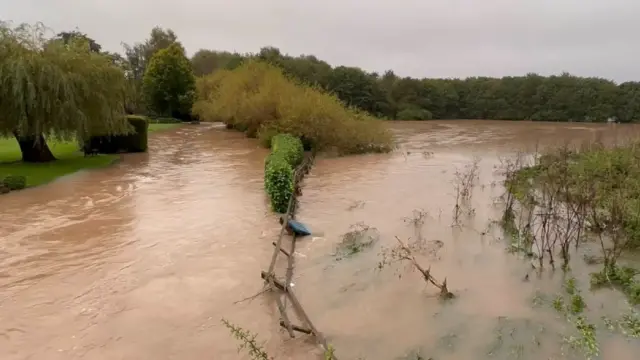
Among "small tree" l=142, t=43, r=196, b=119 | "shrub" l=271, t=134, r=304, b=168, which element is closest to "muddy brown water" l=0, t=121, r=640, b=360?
"shrub" l=271, t=134, r=304, b=168

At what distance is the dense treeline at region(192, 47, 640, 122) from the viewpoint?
60188mm

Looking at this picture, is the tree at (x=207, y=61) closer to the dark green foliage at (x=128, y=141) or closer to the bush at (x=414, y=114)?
the bush at (x=414, y=114)

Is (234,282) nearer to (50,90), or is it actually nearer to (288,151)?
(288,151)

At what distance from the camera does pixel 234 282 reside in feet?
27.9

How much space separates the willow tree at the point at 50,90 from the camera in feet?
57.5

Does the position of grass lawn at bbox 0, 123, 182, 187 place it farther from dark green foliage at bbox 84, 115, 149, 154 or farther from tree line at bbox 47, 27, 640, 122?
tree line at bbox 47, 27, 640, 122

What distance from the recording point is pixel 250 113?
34125 mm

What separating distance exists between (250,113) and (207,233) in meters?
23.6

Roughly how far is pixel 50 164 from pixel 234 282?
15258 millimetres

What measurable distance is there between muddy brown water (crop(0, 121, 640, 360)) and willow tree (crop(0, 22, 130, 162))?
3.23 meters

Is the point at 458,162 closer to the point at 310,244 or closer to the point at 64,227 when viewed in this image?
the point at 310,244

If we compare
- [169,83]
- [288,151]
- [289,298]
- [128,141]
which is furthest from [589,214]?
[169,83]

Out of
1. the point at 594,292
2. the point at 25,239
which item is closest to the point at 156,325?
the point at 25,239

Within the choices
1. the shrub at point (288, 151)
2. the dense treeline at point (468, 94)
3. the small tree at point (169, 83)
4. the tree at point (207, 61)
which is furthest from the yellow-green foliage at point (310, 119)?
the tree at point (207, 61)
